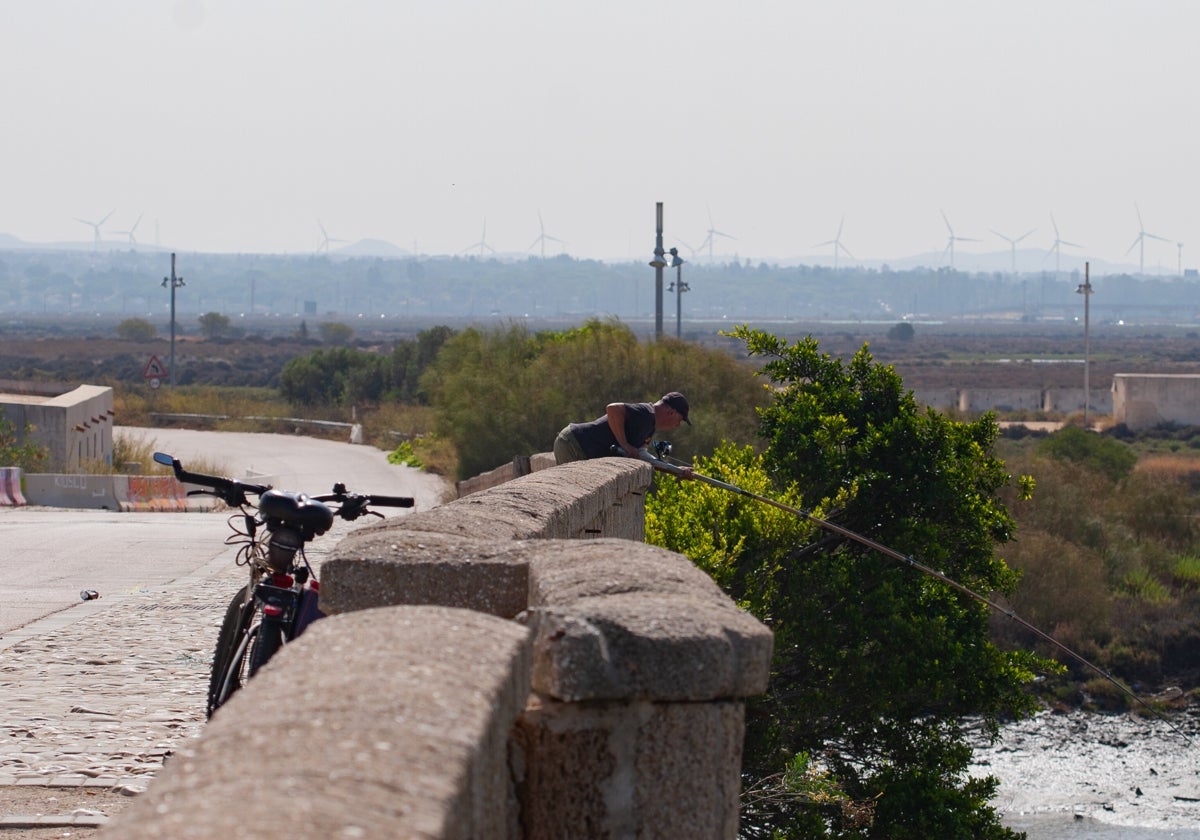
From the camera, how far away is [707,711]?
3.15m

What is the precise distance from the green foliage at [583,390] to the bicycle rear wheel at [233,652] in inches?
742

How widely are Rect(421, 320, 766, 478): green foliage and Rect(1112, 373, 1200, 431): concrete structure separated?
43753mm

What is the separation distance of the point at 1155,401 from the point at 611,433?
6433 cm

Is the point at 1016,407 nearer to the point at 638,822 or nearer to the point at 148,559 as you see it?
the point at 148,559

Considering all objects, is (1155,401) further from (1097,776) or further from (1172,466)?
(1097,776)

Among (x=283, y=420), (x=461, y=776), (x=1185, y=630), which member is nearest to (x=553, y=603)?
(x=461, y=776)

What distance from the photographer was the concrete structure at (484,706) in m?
1.98

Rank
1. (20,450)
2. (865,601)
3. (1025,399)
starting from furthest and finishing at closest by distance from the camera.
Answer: (1025,399) < (20,450) < (865,601)

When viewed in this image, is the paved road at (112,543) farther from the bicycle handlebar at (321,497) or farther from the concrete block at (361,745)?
the concrete block at (361,745)

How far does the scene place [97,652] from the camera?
984 cm

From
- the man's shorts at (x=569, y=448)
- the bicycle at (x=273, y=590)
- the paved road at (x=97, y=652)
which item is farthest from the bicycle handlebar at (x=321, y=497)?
the man's shorts at (x=569, y=448)

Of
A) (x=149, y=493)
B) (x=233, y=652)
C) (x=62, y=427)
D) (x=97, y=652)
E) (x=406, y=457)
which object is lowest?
(x=406, y=457)

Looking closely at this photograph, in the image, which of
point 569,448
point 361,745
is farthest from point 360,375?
point 361,745

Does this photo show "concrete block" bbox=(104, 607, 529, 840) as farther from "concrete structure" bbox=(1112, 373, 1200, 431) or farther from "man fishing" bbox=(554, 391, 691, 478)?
"concrete structure" bbox=(1112, 373, 1200, 431)
